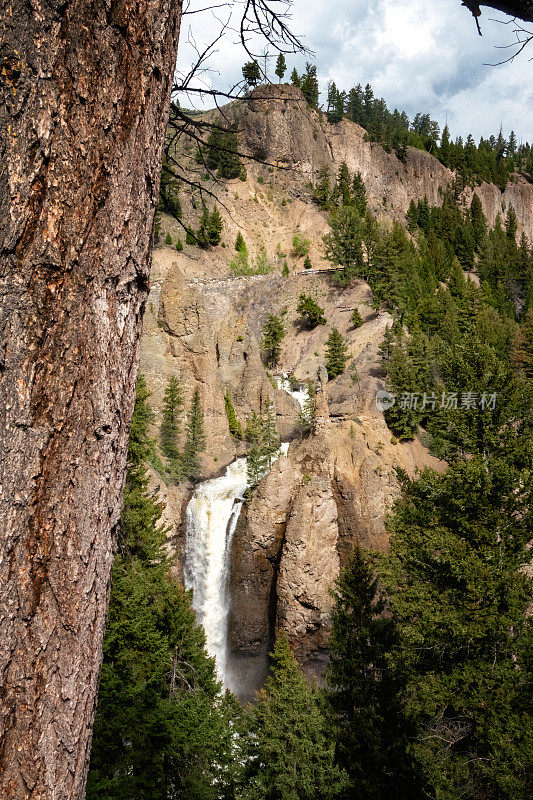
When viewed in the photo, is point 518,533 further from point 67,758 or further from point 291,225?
point 291,225

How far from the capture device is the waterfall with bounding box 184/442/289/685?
21.3m

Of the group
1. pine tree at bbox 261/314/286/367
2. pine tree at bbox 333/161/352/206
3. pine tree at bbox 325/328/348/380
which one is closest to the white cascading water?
pine tree at bbox 325/328/348/380

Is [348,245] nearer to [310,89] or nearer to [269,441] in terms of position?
[269,441]

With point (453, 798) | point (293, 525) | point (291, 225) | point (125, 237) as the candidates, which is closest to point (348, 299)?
point (291, 225)

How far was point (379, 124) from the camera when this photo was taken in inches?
3000

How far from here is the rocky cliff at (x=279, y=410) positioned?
68.1ft

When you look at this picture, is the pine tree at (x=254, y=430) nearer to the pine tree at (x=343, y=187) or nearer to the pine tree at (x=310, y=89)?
Result: the pine tree at (x=343, y=187)

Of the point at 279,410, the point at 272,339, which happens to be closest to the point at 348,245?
the point at 272,339

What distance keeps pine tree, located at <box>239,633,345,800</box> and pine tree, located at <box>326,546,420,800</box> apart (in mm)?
676

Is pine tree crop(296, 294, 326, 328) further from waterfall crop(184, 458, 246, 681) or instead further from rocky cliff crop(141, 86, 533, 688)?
waterfall crop(184, 458, 246, 681)

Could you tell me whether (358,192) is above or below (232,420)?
above

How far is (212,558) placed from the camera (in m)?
22.5

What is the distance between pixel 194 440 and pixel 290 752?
17.1 meters

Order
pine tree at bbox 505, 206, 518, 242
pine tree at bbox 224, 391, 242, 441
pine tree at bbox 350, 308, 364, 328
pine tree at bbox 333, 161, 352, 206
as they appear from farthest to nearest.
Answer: pine tree at bbox 505, 206, 518, 242 < pine tree at bbox 333, 161, 352, 206 < pine tree at bbox 350, 308, 364, 328 < pine tree at bbox 224, 391, 242, 441
